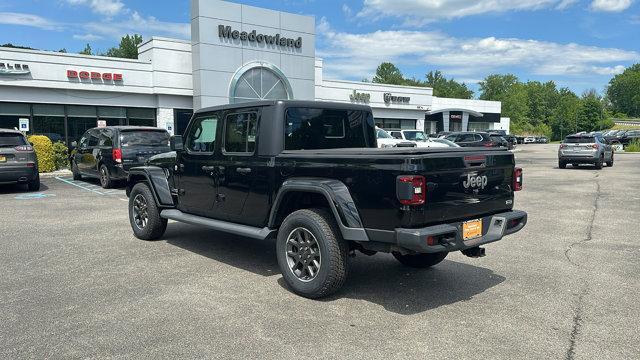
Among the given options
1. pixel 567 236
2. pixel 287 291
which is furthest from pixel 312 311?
pixel 567 236

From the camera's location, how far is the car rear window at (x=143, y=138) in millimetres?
12719

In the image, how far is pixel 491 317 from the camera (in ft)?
14.2

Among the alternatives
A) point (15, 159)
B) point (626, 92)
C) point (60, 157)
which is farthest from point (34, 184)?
point (626, 92)

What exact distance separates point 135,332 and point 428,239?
8.13 ft

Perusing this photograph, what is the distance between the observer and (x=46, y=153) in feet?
59.3

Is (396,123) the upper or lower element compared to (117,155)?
upper

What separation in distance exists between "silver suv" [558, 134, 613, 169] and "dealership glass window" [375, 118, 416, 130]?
58.7ft

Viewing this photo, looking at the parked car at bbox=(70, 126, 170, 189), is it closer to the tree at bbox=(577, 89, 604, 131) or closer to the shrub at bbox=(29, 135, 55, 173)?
the shrub at bbox=(29, 135, 55, 173)

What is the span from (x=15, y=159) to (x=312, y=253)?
1068 centimetres

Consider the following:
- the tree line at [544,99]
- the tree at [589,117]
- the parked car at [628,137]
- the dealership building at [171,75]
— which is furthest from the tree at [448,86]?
the dealership building at [171,75]

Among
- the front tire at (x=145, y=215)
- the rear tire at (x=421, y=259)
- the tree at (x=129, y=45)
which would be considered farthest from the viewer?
the tree at (x=129, y=45)

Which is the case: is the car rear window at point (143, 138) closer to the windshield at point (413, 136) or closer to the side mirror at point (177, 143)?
the side mirror at point (177, 143)

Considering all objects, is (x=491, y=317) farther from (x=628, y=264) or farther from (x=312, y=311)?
(x=628, y=264)

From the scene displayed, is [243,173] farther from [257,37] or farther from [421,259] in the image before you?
[257,37]
